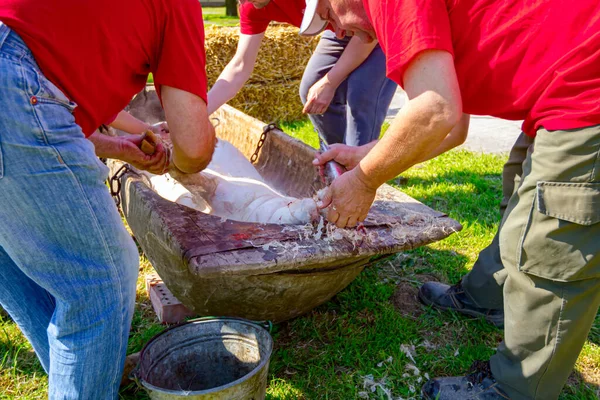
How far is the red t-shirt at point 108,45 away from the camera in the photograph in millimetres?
1809

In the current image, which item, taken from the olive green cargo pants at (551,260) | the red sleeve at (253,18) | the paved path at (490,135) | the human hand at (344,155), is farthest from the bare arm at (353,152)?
the paved path at (490,135)

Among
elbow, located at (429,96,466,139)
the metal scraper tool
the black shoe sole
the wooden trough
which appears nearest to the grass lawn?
the black shoe sole

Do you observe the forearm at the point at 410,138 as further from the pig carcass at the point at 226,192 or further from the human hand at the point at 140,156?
the human hand at the point at 140,156

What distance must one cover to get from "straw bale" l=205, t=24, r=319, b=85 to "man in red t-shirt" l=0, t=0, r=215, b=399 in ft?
18.9

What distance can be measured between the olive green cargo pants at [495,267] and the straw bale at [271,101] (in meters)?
5.22

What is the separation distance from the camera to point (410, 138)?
2047 mm

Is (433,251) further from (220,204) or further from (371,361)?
(220,204)

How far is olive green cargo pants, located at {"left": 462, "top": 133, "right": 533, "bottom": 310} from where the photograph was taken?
3.19 metres

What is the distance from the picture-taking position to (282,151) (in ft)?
14.0

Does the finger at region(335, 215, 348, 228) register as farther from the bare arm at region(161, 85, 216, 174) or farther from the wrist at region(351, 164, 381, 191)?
the bare arm at region(161, 85, 216, 174)

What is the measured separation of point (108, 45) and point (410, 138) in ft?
3.68

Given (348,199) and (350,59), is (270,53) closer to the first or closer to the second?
(350,59)

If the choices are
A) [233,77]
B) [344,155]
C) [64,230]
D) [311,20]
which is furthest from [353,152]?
[233,77]

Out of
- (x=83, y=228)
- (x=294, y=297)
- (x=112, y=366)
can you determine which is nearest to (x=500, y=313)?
(x=294, y=297)
